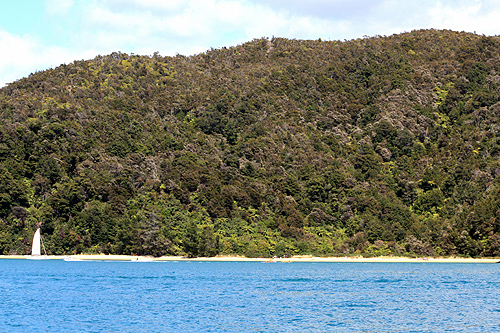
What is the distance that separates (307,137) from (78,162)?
226 feet

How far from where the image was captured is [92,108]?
181 m

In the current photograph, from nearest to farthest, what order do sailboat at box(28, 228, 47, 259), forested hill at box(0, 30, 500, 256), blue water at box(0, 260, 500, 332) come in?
blue water at box(0, 260, 500, 332)
sailboat at box(28, 228, 47, 259)
forested hill at box(0, 30, 500, 256)

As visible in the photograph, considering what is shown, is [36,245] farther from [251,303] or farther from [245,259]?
[251,303]

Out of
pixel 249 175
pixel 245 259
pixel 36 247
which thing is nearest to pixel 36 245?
pixel 36 247

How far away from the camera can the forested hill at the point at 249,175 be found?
132m

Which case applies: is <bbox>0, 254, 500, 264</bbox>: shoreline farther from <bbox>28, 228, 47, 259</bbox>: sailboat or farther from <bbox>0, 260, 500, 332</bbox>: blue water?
<bbox>0, 260, 500, 332</bbox>: blue water

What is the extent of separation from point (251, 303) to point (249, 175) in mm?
101444

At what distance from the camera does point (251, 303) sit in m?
57.8

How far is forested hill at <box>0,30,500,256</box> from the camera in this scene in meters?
132

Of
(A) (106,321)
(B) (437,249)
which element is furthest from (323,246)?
(A) (106,321)

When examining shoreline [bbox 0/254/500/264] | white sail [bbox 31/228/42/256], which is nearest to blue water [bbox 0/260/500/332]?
shoreline [bbox 0/254/500/264]

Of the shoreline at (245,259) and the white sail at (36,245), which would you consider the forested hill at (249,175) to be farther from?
the white sail at (36,245)

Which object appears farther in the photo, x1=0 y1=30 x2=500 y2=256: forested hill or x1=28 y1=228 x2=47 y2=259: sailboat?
x1=0 y1=30 x2=500 y2=256: forested hill

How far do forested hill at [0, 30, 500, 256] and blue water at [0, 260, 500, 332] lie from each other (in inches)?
1648
